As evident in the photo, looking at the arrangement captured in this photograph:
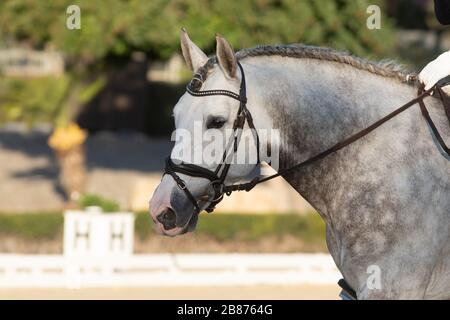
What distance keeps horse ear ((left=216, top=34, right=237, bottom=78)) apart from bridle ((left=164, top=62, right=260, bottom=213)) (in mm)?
85

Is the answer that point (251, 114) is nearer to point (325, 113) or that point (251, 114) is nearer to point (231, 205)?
point (325, 113)

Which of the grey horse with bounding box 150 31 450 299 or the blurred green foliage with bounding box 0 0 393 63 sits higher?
the blurred green foliage with bounding box 0 0 393 63

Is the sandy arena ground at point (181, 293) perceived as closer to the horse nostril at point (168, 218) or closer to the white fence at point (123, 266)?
the white fence at point (123, 266)

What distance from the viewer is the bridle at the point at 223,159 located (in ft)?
15.0

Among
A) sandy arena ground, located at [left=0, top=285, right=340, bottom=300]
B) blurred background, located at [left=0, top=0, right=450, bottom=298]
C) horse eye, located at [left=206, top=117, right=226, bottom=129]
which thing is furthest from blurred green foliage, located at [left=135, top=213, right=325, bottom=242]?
horse eye, located at [left=206, top=117, right=226, bottom=129]

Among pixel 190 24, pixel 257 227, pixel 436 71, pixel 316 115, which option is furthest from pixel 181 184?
pixel 190 24

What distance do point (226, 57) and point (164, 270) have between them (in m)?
9.27

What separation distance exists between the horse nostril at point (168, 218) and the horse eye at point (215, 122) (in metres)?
0.44

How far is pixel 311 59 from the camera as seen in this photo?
16.0ft

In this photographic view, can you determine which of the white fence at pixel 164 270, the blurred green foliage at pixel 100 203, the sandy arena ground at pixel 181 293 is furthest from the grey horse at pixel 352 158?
the blurred green foliage at pixel 100 203

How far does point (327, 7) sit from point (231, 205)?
3.89 meters

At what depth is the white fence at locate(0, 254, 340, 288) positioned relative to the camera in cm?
1288

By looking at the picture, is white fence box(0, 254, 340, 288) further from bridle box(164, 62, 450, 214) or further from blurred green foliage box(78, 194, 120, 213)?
bridle box(164, 62, 450, 214)
